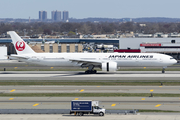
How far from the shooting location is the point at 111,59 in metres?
60.2

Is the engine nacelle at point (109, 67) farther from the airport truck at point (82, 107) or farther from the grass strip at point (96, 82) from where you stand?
the airport truck at point (82, 107)

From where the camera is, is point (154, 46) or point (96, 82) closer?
point (96, 82)

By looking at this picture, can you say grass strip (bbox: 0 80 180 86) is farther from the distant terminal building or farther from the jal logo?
the distant terminal building

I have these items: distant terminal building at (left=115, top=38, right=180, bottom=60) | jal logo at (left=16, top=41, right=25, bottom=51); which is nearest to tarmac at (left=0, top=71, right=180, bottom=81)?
jal logo at (left=16, top=41, right=25, bottom=51)

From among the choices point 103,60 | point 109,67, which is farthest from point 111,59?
point 109,67

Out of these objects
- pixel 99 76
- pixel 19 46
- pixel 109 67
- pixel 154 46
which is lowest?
pixel 99 76

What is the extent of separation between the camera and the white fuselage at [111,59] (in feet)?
196

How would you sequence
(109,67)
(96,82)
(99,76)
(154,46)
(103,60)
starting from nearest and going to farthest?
(96,82) → (99,76) → (109,67) → (103,60) → (154,46)

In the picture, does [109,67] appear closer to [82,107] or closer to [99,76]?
[99,76]

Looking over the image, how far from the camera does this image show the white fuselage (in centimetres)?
5969

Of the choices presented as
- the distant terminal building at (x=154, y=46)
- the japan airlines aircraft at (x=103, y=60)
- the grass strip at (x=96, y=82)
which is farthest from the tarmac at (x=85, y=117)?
the distant terminal building at (x=154, y=46)

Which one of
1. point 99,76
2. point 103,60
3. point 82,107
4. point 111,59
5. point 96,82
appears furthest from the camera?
point 103,60

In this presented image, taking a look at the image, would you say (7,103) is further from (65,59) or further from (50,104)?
(65,59)

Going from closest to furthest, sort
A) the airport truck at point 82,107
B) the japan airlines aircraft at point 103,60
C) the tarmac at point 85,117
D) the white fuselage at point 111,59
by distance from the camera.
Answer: the tarmac at point 85,117
the airport truck at point 82,107
the japan airlines aircraft at point 103,60
the white fuselage at point 111,59
